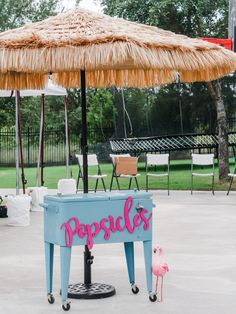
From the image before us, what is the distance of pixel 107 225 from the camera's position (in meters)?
7.39

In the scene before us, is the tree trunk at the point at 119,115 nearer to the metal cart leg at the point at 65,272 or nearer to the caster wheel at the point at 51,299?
the caster wheel at the point at 51,299

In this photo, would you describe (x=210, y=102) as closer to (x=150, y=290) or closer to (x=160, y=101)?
(x=160, y=101)

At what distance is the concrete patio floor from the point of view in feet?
24.2

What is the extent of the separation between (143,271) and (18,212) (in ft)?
16.1

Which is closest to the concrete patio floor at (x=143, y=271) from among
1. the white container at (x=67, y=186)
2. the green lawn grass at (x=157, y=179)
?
the white container at (x=67, y=186)

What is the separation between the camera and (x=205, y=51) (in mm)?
7855

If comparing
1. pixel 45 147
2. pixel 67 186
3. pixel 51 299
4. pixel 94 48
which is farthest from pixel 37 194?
pixel 45 147

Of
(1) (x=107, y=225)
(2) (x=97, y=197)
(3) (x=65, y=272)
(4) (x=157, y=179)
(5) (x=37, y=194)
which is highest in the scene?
(2) (x=97, y=197)

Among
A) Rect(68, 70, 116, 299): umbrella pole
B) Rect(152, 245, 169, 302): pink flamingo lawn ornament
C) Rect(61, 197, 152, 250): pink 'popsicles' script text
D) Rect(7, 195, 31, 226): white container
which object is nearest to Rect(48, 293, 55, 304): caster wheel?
Rect(68, 70, 116, 299): umbrella pole

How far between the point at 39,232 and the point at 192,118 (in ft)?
51.0

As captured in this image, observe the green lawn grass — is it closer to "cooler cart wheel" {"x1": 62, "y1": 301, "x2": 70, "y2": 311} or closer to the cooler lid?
the cooler lid

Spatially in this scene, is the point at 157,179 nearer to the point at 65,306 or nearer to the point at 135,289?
the point at 135,289

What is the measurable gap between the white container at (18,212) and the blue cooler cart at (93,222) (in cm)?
605

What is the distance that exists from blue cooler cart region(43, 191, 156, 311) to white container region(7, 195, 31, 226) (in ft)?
19.8
